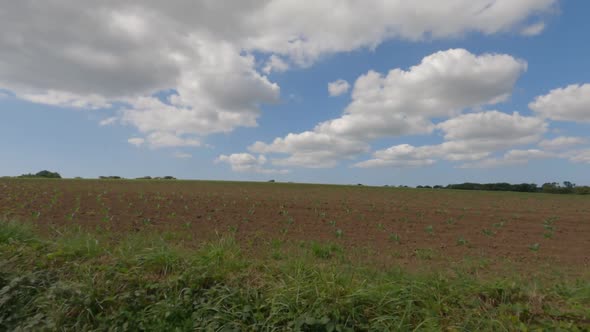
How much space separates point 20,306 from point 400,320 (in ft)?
13.8

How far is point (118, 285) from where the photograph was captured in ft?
12.0

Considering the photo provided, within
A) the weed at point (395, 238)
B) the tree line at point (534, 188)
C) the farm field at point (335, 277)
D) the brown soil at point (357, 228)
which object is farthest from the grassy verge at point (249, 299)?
the tree line at point (534, 188)

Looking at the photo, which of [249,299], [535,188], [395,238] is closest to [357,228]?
[395,238]

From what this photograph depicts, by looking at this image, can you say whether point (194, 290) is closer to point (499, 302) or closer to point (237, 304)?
point (237, 304)

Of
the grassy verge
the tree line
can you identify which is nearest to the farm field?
the grassy verge

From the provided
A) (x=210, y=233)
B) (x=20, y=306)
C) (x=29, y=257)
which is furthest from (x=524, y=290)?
(x=210, y=233)

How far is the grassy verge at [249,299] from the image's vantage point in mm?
3012

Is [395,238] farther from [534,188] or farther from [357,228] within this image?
[534,188]

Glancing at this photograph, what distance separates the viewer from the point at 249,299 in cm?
342

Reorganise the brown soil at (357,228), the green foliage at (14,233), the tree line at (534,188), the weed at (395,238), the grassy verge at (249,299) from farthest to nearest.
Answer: the tree line at (534,188), the weed at (395,238), the brown soil at (357,228), the green foliage at (14,233), the grassy verge at (249,299)

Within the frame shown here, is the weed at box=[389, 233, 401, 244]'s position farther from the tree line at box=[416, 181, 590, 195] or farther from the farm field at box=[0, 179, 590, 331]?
the tree line at box=[416, 181, 590, 195]

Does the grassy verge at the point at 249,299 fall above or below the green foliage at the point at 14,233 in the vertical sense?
below

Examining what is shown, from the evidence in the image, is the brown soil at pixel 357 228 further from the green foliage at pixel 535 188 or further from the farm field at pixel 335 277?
the green foliage at pixel 535 188

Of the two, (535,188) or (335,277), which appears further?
(535,188)
